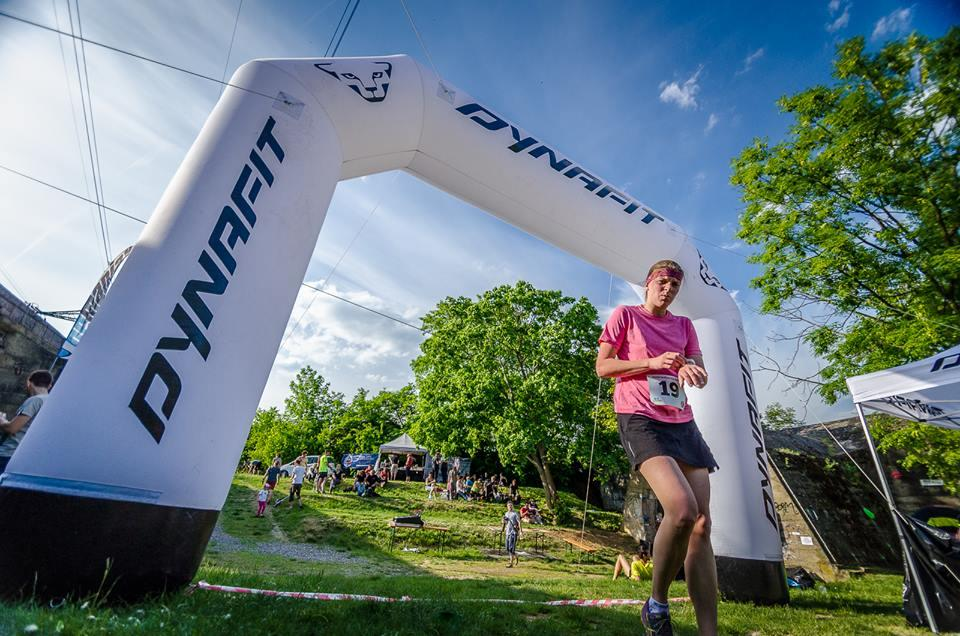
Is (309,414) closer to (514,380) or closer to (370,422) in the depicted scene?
(370,422)

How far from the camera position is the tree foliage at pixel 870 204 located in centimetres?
680

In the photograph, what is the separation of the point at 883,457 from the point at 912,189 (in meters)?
12.4

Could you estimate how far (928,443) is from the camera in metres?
8.18

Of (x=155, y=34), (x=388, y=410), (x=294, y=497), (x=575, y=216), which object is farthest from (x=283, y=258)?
(x=388, y=410)

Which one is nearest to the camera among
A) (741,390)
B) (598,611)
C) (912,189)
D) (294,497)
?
(598,611)

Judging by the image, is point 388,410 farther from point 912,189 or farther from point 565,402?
point 912,189

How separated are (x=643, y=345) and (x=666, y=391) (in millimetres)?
315

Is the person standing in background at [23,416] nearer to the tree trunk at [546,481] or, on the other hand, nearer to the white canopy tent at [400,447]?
the tree trunk at [546,481]

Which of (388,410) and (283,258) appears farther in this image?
(388,410)

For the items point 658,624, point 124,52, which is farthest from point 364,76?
point 658,624

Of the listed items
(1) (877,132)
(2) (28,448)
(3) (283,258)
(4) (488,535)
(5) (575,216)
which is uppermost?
(1) (877,132)

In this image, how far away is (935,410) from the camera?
5492mm

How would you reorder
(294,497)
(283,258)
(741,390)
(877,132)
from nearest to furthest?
1. (283,258)
2. (741,390)
3. (877,132)
4. (294,497)

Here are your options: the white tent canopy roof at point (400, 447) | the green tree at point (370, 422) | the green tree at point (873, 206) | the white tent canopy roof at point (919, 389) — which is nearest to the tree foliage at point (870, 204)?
the green tree at point (873, 206)
